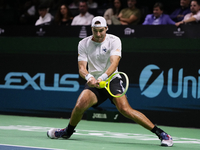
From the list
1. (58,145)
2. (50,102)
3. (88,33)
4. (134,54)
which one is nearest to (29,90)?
(50,102)

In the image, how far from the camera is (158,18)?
9.67 meters

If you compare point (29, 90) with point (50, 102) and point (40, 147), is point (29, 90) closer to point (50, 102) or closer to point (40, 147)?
point (50, 102)

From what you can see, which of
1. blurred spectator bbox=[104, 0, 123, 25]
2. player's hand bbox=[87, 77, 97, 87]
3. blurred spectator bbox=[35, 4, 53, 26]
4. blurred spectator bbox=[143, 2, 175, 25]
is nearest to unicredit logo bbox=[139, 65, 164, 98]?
blurred spectator bbox=[143, 2, 175, 25]

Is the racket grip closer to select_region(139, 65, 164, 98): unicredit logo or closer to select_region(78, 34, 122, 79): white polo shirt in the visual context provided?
select_region(78, 34, 122, 79): white polo shirt

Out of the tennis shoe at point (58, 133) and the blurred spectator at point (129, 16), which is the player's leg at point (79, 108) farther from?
the blurred spectator at point (129, 16)

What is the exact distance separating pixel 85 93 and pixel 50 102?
4.30m

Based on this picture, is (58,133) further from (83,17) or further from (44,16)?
(44,16)

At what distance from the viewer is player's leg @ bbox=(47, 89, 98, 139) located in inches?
231

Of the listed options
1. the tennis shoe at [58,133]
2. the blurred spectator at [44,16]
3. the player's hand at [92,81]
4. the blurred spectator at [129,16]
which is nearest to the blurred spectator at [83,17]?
the blurred spectator at [129,16]

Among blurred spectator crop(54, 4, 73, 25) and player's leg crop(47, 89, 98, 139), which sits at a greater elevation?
blurred spectator crop(54, 4, 73, 25)

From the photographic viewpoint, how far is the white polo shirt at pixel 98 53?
608cm

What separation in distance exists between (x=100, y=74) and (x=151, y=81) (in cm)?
334

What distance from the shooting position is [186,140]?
6.75 metres

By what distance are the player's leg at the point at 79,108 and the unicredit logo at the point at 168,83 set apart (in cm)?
346
